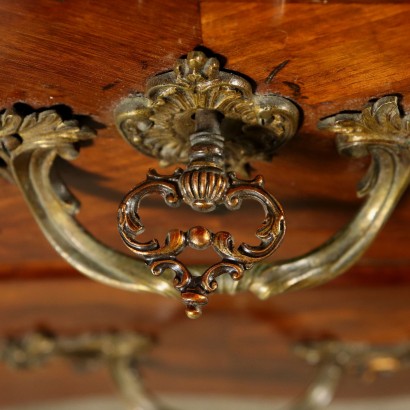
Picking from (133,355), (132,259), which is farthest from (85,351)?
(132,259)

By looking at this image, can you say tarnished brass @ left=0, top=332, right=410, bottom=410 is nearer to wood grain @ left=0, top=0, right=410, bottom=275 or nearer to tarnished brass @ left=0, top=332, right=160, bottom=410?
tarnished brass @ left=0, top=332, right=160, bottom=410

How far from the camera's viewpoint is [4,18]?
0.53 m

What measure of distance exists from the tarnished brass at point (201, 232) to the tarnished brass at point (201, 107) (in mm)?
51

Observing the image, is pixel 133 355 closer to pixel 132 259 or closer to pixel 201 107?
pixel 132 259

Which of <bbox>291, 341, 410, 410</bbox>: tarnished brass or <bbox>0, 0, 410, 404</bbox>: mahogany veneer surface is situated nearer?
<bbox>0, 0, 410, 404</bbox>: mahogany veneer surface

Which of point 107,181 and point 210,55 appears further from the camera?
point 107,181

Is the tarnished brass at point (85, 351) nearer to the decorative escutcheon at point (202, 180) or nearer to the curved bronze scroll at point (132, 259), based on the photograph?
the curved bronze scroll at point (132, 259)

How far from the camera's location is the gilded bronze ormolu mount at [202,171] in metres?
0.58

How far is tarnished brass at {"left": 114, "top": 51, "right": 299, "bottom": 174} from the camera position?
22.7 inches

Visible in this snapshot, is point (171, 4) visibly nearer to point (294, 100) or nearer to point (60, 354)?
point (294, 100)

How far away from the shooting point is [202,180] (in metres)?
0.58

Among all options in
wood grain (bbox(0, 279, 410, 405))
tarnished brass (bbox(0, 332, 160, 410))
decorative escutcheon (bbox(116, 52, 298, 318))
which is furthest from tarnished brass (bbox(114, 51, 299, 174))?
tarnished brass (bbox(0, 332, 160, 410))

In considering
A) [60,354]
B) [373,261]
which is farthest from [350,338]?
[60,354]

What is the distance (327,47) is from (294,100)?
0.24ft
